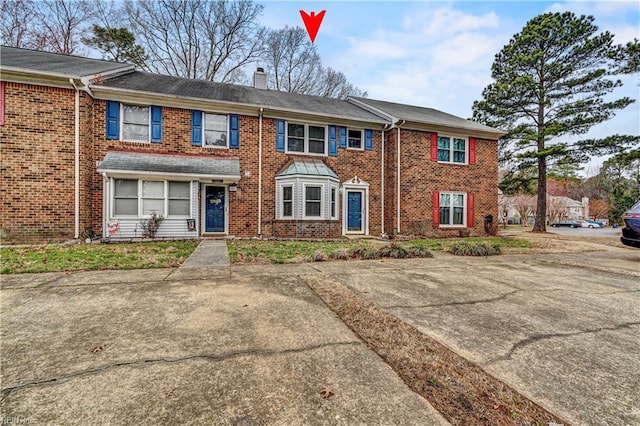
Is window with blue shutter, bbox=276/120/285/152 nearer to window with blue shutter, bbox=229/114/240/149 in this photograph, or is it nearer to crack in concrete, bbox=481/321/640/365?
window with blue shutter, bbox=229/114/240/149

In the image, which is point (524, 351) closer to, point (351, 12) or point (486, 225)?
point (351, 12)

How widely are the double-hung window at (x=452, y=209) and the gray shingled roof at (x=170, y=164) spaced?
959 centimetres

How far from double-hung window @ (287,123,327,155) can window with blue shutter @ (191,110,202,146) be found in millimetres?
3437

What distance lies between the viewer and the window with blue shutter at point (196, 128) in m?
10.5

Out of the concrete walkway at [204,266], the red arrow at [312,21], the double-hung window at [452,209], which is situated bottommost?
the concrete walkway at [204,266]

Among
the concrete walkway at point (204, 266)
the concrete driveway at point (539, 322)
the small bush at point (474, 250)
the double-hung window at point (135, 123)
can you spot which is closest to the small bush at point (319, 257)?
the concrete driveway at point (539, 322)

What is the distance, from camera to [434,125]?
12.8 meters

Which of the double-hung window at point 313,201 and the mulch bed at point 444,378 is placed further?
the double-hung window at point 313,201

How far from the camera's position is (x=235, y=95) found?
39.1 ft

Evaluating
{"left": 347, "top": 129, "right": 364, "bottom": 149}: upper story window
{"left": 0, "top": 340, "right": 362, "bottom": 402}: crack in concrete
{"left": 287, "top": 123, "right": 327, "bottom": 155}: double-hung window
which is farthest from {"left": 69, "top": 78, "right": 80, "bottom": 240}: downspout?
{"left": 347, "top": 129, "right": 364, "bottom": 149}: upper story window

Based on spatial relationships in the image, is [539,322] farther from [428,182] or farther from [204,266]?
[428,182]

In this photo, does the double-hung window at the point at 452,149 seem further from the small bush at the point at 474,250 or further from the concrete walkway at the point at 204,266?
the concrete walkway at the point at 204,266

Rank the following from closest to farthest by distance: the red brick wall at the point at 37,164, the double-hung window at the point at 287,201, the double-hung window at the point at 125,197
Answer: the red brick wall at the point at 37,164
the double-hung window at the point at 125,197
the double-hung window at the point at 287,201

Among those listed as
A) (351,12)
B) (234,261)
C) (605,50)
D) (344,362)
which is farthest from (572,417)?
(605,50)
